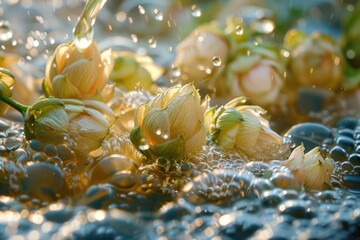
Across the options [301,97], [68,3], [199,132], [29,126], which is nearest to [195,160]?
[199,132]

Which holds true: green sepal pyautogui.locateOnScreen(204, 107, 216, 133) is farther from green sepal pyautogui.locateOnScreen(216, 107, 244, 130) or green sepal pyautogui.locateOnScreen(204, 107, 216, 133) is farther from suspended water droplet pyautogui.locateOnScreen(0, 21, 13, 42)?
suspended water droplet pyautogui.locateOnScreen(0, 21, 13, 42)

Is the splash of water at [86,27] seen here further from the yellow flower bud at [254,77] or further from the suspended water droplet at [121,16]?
the suspended water droplet at [121,16]

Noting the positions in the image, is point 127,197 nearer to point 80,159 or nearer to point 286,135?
point 80,159

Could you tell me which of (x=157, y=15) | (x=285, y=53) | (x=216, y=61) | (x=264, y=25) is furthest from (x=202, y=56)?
(x=157, y=15)

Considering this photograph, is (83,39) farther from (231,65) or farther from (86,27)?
(231,65)

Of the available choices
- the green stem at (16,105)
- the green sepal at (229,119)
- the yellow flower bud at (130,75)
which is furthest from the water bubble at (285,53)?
the green stem at (16,105)

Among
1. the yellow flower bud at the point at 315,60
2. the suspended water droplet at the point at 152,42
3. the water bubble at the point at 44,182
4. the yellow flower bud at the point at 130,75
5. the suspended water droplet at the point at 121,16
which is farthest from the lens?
the suspended water droplet at the point at 121,16

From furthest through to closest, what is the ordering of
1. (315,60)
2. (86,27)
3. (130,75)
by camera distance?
(315,60) → (130,75) → (86,27)
